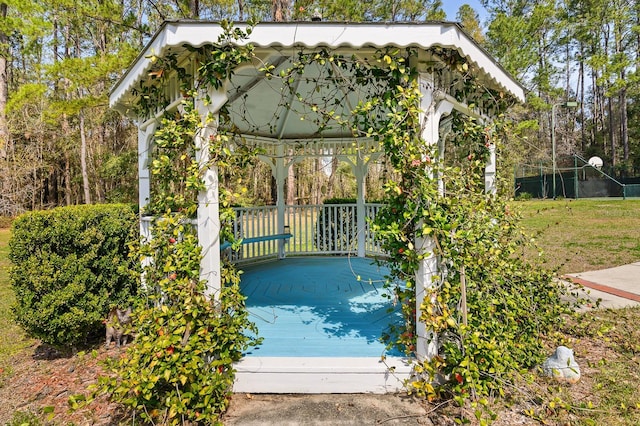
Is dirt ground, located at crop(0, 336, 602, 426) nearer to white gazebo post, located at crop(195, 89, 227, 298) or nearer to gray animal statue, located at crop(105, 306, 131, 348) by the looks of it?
gray animal statue, located at crop(105, 306, 131, 348)

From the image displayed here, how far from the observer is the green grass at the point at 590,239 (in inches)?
265

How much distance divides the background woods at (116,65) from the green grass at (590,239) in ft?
7.11

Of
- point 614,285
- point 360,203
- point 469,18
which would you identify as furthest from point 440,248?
point 469,18

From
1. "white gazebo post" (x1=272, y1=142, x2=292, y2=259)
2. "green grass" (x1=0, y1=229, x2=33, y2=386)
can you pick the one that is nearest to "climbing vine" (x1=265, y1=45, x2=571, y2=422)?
"green grass" (x1=0, y1=229, x2=33, y2=386)

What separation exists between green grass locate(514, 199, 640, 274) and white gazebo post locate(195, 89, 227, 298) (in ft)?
9.25

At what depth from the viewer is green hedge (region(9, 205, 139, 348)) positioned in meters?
3.25

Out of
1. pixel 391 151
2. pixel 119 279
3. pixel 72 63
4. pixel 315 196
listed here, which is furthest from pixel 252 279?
pixel 315 196

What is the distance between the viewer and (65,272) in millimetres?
3324

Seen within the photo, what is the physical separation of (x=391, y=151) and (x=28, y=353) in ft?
13.8

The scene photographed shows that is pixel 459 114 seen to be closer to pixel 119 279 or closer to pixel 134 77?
pixel 134 77

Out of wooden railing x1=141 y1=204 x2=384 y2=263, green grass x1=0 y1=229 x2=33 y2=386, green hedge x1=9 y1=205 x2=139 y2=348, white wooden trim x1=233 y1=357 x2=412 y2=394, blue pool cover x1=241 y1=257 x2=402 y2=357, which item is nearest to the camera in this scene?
white wooden trim x1=233 y1=357 x2=412 y2=394

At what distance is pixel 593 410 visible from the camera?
248cm

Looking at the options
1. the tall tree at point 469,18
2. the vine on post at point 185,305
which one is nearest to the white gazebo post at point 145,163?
the vine on post at point 185,305

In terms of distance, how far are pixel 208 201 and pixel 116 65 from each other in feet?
30.6
